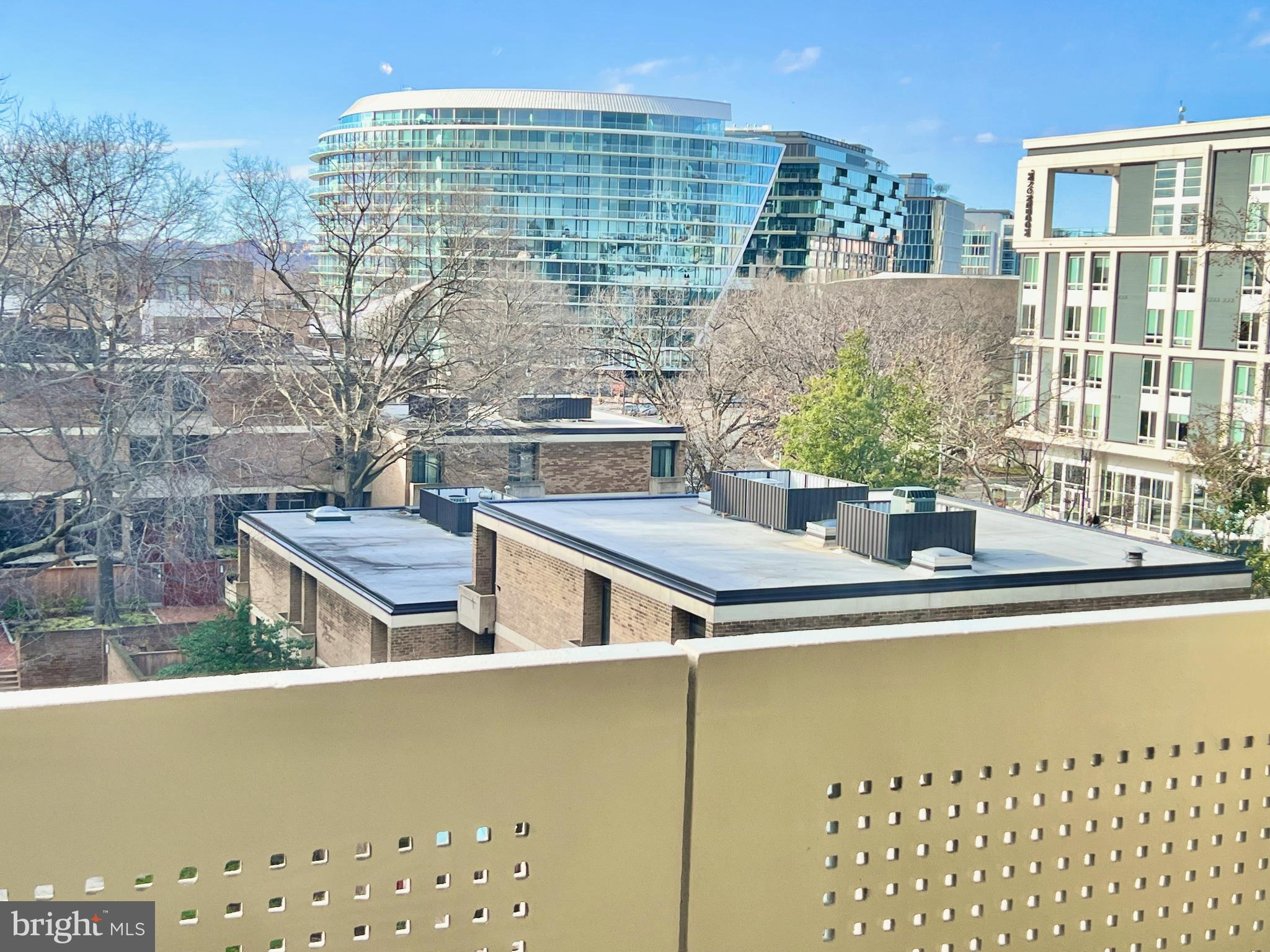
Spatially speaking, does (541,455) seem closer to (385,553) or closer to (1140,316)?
(385,553)

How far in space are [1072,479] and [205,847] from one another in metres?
51.5

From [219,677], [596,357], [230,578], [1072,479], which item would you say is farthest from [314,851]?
[596,357]

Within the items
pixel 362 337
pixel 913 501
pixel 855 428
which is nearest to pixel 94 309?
pixel 362 337

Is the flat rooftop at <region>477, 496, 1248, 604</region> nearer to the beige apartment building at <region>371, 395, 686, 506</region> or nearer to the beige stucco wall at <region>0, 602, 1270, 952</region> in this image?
the beige stucco wall at <region>0, 602, 1270, 952</region>

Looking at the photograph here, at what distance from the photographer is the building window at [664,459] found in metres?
42.5

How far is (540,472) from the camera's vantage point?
4091cm

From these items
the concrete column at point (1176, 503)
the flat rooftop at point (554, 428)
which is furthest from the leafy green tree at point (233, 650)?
the concrete column at point (1176, 503)

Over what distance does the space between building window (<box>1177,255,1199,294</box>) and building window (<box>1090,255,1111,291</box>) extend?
290cm

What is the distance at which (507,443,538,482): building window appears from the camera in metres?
40.6

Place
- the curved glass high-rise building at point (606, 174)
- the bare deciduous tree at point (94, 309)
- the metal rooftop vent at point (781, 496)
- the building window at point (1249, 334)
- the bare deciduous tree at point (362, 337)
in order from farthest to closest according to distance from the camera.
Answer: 1. the curved glass high-rise building at point (606, 174)
2. the building window at point (1249, 334)
3. the bare deciduous tree at point (362, 337)
4. the bare deciduous tree at point (94, 309)
5. the metal rooftop vent at point (781, 496)

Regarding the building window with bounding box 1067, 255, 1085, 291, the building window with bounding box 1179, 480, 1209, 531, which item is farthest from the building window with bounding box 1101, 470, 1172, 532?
the building window with bounding box 1067, 255, 1085, 291

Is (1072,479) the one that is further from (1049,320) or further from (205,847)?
(205,847)

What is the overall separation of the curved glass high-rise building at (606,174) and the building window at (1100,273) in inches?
3026

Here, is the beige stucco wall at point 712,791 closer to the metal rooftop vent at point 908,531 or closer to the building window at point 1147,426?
the metal rooftop vent at point 908,531
